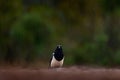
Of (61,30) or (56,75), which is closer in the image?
(56,75)

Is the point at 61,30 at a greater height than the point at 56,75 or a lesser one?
greater

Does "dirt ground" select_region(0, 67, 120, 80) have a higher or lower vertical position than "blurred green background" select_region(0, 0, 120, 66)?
lower

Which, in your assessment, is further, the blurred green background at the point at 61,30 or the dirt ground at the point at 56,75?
the blurred green background at the point at 61,30

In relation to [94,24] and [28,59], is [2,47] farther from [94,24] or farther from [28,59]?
[94,24]

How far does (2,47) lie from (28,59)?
1109 mm

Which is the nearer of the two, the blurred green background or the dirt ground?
the dirt ground

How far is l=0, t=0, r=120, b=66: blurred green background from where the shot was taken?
1037 centimetres

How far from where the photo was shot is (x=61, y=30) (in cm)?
1149

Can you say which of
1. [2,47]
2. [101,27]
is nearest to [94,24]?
[101,27]

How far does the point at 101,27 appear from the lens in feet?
37.5

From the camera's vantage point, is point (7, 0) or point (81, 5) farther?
point (81, 5)

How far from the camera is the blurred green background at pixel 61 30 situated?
10367 mm

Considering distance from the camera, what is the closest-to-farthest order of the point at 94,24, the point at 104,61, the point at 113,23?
the point at 104,61
the point at 113,23
the point at 94,24

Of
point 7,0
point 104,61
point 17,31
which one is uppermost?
point 7,0
